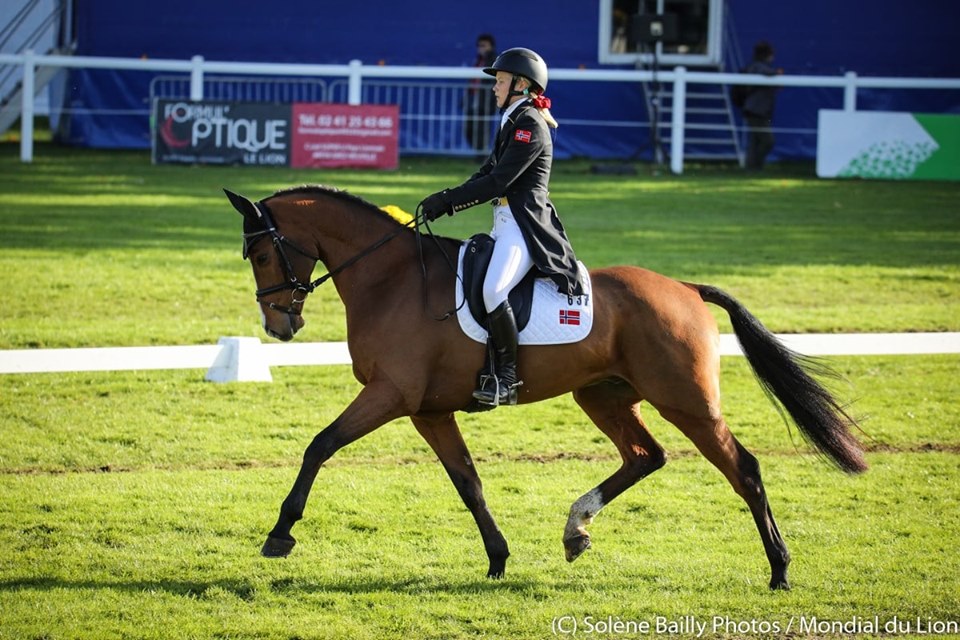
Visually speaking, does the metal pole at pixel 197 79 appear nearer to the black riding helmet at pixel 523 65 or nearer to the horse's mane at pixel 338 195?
the horse's mane at pixel 338 195

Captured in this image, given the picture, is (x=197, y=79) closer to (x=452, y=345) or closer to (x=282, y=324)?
(x=282, y=324)

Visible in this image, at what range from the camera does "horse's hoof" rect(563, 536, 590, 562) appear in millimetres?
7211

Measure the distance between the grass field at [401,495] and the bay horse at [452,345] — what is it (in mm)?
494

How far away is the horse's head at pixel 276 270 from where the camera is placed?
284 inches

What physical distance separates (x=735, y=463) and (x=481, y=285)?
1751 millimetres

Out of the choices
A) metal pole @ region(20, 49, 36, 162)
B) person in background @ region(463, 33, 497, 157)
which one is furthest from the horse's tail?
metal pole @ region(20, 49, 36, 162)

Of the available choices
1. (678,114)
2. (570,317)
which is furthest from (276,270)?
(678,114)

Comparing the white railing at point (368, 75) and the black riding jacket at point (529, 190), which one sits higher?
the white railing at point (368, 75)

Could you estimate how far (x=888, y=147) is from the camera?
25.6m

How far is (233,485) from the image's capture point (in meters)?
8.84

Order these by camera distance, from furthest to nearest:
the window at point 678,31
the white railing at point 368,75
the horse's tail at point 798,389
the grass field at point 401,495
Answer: the window at point 678,31
the white railing at point 368,75
the horse's tail at point 798,389
the grass field at point 401,495

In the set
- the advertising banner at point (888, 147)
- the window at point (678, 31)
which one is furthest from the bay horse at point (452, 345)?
the window at point (678, 31)

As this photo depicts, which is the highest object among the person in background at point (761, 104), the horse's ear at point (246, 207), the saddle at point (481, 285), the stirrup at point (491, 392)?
the person in background at point (761, 104)

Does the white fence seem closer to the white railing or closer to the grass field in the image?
the grass field
